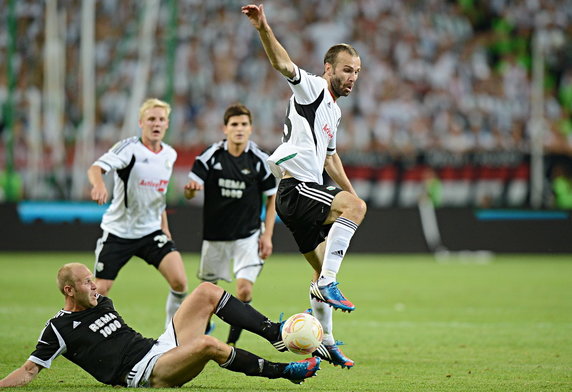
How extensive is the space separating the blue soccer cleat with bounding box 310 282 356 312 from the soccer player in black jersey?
48 centimetres

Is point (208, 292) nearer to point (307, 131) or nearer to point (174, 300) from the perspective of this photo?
point (307, 131)

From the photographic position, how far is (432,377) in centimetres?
701

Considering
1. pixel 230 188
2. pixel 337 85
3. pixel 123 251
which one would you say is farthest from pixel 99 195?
pixel 230 188

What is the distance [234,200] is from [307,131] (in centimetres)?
247

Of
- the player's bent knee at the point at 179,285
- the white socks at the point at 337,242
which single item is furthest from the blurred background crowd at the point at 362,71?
the white socks at the point at 337,242

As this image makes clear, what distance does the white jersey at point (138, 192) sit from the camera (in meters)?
8.84

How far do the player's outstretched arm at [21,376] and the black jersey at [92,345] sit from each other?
0.20 ft

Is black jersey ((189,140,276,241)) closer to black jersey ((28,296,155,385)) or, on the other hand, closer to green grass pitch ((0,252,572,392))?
green grass pitch ((0,252,572,392))

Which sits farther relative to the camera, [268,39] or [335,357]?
[335,357]

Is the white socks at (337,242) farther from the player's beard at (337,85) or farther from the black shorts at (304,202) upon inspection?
the player's beard at (337,85)

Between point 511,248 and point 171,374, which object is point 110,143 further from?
point 171,374

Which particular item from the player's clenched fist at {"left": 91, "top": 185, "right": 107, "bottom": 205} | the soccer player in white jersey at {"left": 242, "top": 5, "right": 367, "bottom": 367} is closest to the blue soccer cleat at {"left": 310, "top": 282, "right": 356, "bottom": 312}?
the soccer player in white jersey at {"left": 242, "top": 5, "right": 367, "bottom": 367}

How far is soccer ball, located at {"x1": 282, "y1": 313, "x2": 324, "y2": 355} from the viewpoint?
20.6 ft

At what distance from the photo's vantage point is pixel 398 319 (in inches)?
433
